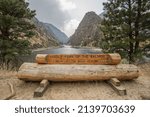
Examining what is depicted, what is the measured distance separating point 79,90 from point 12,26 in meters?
11.4

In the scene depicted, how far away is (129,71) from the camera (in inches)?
311

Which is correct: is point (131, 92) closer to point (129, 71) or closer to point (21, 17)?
point (129, 71)

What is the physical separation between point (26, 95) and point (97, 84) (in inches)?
107

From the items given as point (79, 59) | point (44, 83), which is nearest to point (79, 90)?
point (44, 83)

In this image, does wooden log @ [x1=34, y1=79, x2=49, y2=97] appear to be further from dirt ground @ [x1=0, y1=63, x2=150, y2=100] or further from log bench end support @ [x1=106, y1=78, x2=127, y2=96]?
log bench end support @ [x1=106, y1=78, x2=127, y2=96]

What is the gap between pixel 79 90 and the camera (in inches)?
277

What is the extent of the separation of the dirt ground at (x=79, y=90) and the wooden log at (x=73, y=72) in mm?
258

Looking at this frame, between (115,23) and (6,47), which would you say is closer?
(115,23)

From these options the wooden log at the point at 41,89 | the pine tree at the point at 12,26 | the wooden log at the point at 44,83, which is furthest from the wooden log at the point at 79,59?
the pine tree at the point at 12,26

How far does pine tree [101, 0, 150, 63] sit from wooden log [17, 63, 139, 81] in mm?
5885

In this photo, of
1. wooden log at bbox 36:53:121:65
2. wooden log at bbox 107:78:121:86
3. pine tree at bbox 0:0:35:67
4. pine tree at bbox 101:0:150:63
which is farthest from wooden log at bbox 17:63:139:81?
pine tree at bbox 0:0:35:67

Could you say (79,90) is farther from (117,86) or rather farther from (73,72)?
(117,86)

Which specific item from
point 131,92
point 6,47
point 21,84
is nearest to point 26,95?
point 21,84

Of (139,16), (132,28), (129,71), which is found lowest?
(129,71)
